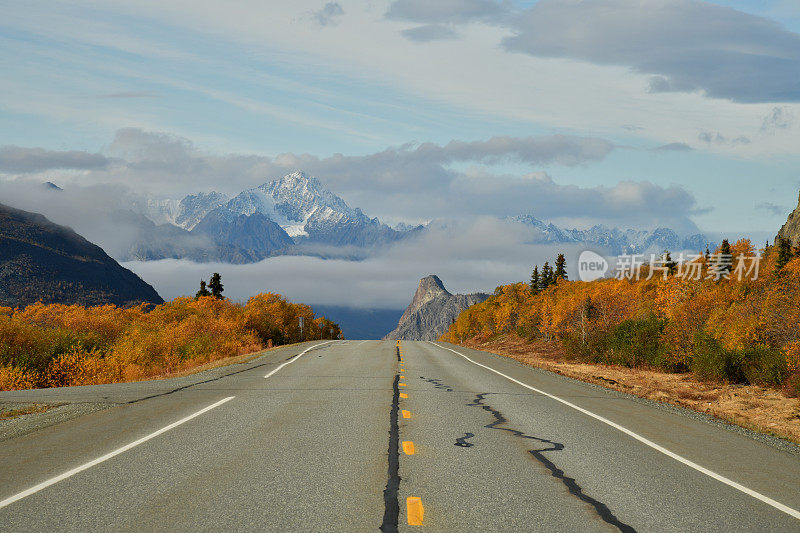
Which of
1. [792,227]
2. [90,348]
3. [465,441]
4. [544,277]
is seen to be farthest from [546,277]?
[792,227]

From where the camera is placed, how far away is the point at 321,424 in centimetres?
1050

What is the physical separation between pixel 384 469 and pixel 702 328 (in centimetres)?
2393

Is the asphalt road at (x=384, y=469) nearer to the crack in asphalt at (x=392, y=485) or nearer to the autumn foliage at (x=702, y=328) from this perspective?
the crack in asphalt at (x=392, y=485)

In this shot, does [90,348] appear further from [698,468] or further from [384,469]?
[698,468]

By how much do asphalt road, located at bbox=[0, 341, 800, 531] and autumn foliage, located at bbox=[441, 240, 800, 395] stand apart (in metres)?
10.2

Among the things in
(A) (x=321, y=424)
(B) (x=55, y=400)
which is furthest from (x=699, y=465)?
(B) (x=55, y=400)

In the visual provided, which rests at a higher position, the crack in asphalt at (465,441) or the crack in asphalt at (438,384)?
the crack in asphalt at (465,441)

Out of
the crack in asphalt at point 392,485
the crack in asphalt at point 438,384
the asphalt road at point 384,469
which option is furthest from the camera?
the crack in asphalt at point 438,384

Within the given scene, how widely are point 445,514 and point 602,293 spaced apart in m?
46.2

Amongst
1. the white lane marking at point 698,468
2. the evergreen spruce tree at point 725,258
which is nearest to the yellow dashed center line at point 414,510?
the white lane marking at point 698,468

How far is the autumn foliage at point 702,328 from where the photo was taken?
21938 millimetres

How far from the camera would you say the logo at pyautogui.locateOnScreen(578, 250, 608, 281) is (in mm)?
59469

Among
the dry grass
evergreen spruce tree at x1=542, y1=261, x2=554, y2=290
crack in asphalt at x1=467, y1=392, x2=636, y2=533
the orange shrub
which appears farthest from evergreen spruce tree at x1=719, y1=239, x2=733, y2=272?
crack in asphalt at x1=467, y1=392, x2=636, y2=533

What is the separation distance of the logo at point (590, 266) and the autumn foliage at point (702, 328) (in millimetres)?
7350
